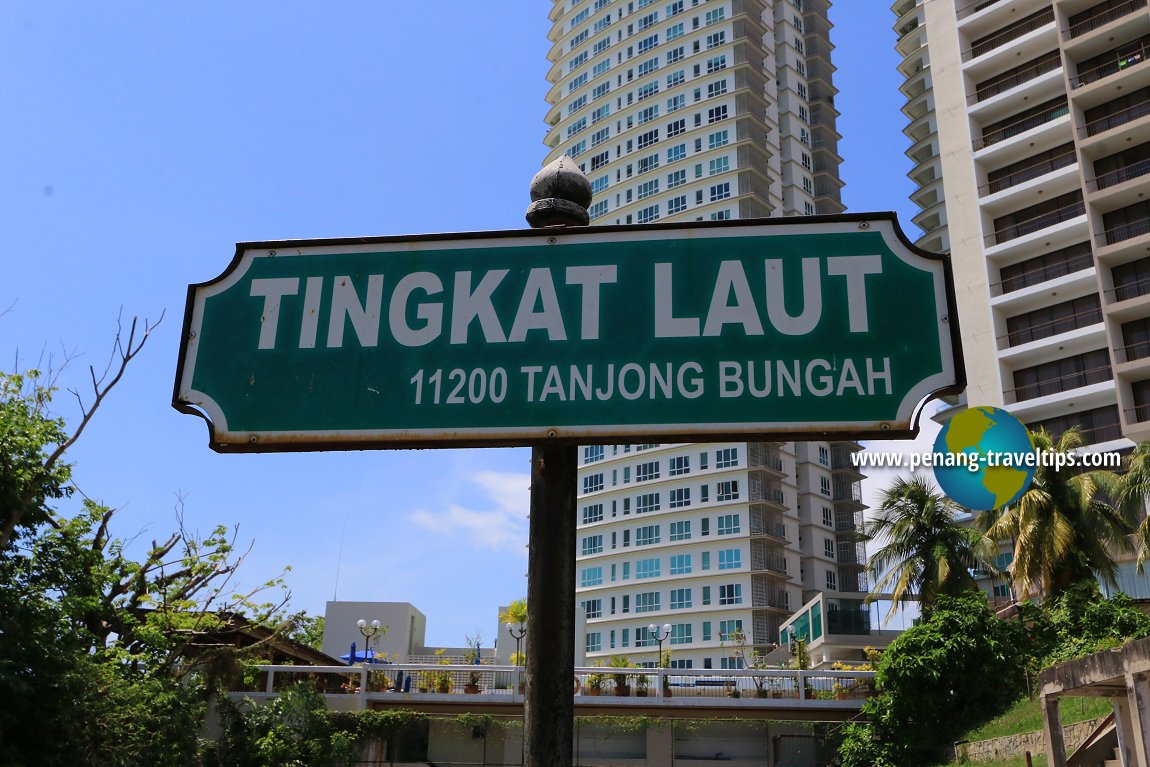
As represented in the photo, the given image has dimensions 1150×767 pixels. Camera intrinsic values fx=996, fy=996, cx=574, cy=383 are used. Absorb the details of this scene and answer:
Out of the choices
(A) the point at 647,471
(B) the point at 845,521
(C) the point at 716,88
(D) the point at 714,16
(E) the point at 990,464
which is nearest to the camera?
(E) the point at 990,464

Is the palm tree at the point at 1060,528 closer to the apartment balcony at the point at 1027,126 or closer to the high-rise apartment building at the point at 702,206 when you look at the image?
the apartment balcony at the point at 1027,126

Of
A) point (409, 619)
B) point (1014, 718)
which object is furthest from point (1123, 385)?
point (409, 619)

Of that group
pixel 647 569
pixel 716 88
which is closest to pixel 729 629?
pixel 647 569

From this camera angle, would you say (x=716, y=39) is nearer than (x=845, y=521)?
Yes

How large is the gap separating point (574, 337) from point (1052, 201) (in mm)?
59020

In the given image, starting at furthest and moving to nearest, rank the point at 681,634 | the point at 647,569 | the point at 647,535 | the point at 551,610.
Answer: the point at 647,535 < the point at 647,569 < the point at 681,634 < the point at 551,610

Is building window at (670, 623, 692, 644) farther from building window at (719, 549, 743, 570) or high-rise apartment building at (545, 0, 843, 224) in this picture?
high-rise apartment building at (545, 0, 843, 224)

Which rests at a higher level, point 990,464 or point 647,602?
point 647,602

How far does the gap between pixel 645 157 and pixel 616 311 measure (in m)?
85.0

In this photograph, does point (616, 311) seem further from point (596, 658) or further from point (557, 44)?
point (557, 44)

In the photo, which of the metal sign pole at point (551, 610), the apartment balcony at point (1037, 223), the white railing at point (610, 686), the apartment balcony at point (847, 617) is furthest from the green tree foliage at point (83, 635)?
the apartment balcony at point (1037, 223)

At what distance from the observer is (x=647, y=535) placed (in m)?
77.2

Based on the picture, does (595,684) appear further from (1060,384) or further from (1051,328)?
(1051,328)

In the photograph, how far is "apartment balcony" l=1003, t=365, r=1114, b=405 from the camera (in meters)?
50.5
